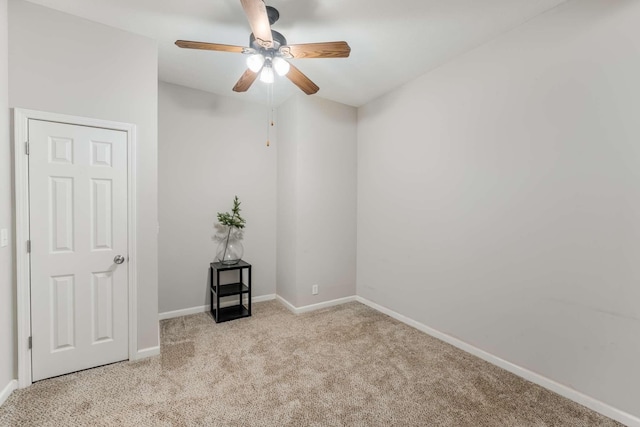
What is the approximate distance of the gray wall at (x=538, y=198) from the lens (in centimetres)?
176

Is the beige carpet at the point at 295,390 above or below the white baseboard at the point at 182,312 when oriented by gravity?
below

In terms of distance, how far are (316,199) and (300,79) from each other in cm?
160

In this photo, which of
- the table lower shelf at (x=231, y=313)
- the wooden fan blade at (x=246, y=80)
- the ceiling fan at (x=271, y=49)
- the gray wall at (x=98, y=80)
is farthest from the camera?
the table lower shelf at (x=231, y=313)

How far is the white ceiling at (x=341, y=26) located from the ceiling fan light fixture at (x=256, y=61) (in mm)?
362

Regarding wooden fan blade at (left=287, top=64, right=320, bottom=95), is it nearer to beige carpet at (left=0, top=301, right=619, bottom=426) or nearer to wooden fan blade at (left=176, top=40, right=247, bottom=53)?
wooden fan blade at (left=176, top=40, right=247, bottom=53)

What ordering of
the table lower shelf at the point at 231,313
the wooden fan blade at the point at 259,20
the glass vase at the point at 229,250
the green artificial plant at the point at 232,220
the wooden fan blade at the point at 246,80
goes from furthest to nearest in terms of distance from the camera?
the glass vase at the point at 229,250 → the green artificial plant at the point at 232,220 → the table lower shelf at the point at 231,313 → the wooden fan blade at the point at 246,80 → the wooden fan blade at the point at 259,20

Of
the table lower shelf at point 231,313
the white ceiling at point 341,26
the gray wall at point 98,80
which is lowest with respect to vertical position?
the table lower shelf at point 231,313

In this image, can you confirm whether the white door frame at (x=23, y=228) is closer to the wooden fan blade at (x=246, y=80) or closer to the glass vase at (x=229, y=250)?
the wooden fan blade at (x=246, y=80)

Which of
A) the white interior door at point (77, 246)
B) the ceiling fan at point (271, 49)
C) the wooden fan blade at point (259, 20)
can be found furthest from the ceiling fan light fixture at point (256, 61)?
the white interior door at point (77, 246)

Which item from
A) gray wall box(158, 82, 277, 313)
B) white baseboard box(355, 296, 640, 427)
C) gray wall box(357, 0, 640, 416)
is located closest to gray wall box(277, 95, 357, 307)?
gray wall box(158, 82, 277, 313)

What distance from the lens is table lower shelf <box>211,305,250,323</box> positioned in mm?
3215

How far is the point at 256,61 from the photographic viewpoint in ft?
6.71

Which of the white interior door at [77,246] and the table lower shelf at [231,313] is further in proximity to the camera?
the table lower shelf at [231,313]

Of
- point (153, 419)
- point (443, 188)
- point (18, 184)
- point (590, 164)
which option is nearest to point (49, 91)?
point (18, 184)
